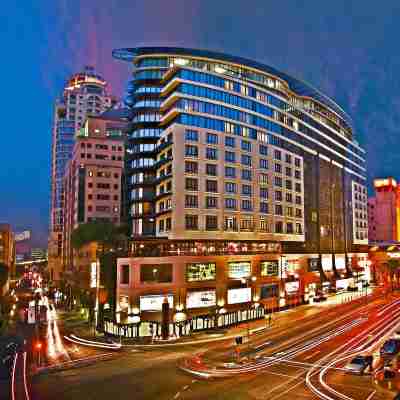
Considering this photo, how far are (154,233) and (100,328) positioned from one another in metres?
30.3

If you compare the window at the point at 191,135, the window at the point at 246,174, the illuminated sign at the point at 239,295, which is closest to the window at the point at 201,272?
the illuminated sign at the point at 239,295

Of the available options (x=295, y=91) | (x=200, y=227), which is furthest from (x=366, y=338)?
(x=295, y=91)

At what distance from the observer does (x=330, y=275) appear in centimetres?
11769

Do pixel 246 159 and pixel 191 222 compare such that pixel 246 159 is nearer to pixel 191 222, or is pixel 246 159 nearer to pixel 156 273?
pixel 191 222

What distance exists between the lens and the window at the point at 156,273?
6625cm

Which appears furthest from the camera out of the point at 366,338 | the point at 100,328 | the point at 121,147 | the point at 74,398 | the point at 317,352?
the point at 121,147

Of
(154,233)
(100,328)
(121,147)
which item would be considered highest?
(121,147)

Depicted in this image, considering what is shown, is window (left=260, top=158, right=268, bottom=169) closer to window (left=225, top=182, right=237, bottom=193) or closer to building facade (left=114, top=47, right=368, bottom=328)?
building facade (left=114, top=47, right=368, bottom=328)

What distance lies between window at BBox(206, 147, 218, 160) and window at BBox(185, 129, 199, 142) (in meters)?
3.26

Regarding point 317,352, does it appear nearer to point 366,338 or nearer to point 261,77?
point 366,338

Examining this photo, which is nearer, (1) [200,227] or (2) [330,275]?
(1) [200,227]

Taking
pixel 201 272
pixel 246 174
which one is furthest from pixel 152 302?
pixel 246 174

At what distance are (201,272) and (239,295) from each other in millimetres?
10428

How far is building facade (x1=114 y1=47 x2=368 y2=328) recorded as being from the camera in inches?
2960
